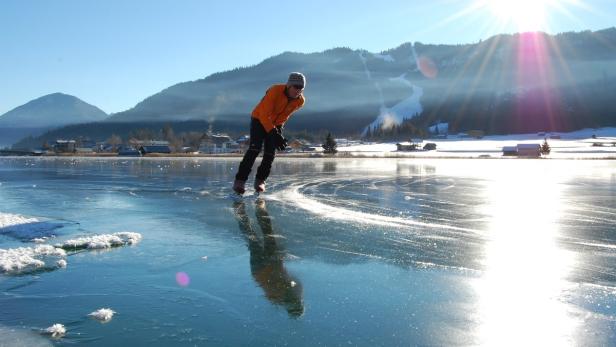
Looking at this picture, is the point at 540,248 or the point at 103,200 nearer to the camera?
the point at 540,248

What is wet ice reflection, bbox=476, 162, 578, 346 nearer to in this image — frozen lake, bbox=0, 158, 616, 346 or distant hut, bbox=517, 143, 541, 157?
frozen lake, bbox=0, 158, 616, 346

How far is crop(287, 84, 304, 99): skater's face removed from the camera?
657 cm

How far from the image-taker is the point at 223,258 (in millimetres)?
3369

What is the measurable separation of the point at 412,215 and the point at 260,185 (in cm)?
292

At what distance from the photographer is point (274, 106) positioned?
678 cm

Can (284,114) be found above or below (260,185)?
above

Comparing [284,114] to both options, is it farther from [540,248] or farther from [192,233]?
[540,248]

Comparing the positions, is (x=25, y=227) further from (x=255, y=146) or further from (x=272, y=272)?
(x=255, y=146)

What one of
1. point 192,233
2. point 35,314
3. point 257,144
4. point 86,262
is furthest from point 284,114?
point 35,314

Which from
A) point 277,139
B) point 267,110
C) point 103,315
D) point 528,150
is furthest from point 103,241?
point 528,150

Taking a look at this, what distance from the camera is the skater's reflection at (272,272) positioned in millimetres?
2502

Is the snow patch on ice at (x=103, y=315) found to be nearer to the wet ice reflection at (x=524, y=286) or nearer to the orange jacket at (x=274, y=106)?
the wet ice reflection at (x=524, y=286)

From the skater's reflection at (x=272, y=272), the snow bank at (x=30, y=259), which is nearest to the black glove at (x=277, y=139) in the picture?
the skater's reflection at (x=272, y=272)

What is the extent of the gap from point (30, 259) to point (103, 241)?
0.62 meters
